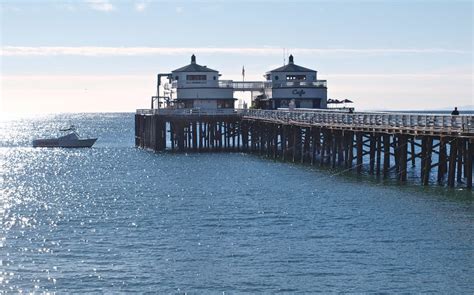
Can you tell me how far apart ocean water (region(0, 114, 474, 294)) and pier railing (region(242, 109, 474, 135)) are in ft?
10.2

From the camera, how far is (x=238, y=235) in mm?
38062

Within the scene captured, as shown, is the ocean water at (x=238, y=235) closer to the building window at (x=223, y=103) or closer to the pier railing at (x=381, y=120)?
the pier railing at (x=381, y=120)

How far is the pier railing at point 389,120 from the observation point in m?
47.0

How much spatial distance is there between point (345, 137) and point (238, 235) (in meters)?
25.6

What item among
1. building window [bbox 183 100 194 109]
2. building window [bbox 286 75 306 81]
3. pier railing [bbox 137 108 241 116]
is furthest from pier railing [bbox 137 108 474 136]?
building window [bbox 183 100 194 109]

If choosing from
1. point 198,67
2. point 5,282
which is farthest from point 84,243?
point 198,67

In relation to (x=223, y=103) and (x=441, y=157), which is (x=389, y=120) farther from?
(x=223, y=103)

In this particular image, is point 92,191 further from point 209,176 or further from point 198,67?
point 198,67

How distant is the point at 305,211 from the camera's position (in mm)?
44438

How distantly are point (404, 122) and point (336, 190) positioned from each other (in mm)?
5253

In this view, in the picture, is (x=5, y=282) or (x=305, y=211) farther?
(x=305, y=211)

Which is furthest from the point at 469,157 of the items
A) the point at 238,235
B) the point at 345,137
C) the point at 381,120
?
the point at 345,137

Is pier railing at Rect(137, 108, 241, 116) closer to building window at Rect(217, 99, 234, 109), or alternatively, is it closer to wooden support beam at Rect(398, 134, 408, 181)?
building window at Rect(217, 99, 234, 109)

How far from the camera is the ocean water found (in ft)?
99.5
